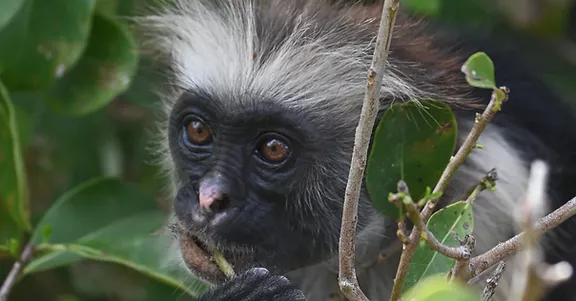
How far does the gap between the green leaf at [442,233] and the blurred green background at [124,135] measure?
1.71 m

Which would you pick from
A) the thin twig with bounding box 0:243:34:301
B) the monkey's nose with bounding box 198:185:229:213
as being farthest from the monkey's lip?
the thin twig with bounding box 0:243:34:301

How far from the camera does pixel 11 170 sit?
116 inches

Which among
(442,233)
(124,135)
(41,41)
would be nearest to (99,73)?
(41,41)

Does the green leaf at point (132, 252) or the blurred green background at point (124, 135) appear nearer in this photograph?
the green leaf at point (132, 252)

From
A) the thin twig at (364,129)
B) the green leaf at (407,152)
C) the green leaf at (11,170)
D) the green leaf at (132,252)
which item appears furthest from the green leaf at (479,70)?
the green leaf at (11,170)

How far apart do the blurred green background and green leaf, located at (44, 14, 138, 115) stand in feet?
1.01

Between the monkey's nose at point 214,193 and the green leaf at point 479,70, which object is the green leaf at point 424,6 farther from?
the green leaf at point 479,70

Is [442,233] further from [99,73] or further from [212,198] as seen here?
[99,73]

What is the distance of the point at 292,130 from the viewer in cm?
265

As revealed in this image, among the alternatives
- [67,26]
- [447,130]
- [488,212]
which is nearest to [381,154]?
[447,130]

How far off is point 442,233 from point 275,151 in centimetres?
74

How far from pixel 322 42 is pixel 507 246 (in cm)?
116

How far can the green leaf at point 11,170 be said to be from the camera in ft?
9.39

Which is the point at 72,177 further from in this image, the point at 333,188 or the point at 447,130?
the point at 447,130
